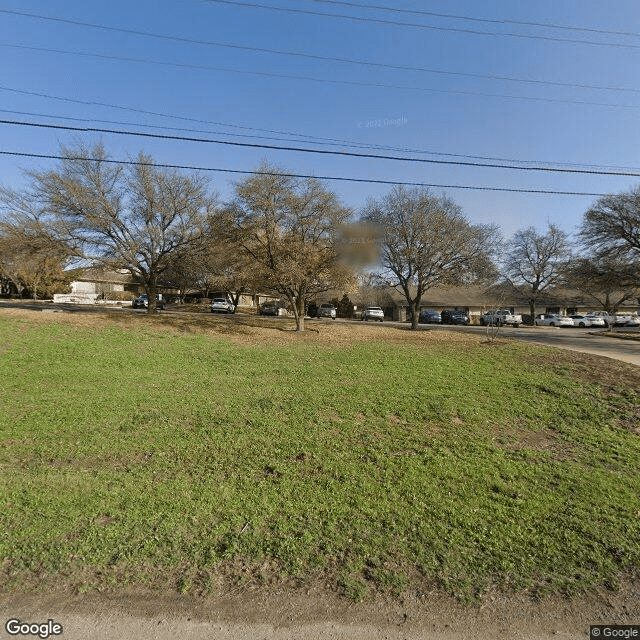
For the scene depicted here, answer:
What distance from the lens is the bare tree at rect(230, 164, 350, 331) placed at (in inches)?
619

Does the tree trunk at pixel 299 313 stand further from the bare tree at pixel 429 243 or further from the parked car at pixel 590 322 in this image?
the parked car at pixel 590 322

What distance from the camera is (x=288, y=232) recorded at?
16.7 meters

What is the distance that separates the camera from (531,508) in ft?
12.2

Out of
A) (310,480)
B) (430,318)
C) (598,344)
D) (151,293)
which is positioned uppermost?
(151,293)

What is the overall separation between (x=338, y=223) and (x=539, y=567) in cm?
1574

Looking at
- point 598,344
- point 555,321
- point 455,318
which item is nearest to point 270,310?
point 455,318

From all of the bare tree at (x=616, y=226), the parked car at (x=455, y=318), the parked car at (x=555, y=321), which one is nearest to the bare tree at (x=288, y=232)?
the bare tree at (x=616, y=226)

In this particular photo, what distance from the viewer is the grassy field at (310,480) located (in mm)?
2861

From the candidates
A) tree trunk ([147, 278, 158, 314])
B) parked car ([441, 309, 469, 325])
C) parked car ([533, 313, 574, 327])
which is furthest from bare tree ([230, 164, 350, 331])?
parked car ([533, 313, 574, 327])

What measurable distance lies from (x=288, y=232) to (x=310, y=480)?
1388 centimetres

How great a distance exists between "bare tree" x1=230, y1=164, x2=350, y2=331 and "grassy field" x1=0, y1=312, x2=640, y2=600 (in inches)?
335

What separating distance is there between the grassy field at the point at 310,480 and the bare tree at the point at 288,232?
8.52m

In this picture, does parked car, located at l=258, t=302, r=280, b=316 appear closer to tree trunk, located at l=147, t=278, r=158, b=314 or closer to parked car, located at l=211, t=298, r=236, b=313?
parked car, located at l=211, t=298, r=236, b=313

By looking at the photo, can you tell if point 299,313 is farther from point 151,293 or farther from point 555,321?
point 555,321
